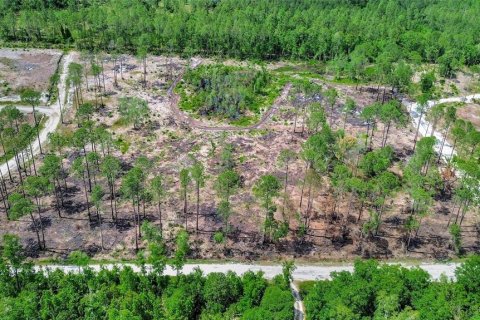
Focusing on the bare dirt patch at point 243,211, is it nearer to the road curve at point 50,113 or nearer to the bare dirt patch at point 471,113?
the road curve at point 50,113

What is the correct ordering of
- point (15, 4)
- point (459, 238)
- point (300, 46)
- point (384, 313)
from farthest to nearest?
1. point (15, 4)
2. point (300, 46)
3. point (459, 238)
4. point (384, 313)

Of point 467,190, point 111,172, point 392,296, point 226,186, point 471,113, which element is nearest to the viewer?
point 392,296

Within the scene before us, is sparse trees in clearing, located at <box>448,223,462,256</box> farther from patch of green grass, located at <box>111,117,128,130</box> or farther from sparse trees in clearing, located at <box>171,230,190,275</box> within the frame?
patch of green grass, located at <box>111,117,128,130</box>

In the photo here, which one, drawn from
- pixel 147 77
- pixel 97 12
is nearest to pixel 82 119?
pixel 147 77

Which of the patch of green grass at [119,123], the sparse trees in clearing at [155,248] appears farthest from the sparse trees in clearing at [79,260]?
the patch of green grass at [119,123]

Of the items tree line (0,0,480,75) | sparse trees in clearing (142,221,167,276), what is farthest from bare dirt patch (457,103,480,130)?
sparse trees in clearing (142,221,167,276)

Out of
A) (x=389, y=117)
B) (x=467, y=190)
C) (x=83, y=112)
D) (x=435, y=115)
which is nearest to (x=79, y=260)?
(x=83, y=112)

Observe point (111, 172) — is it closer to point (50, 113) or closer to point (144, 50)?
point (50, 113)

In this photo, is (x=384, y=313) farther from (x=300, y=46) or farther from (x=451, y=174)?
(x=300, y=46)
